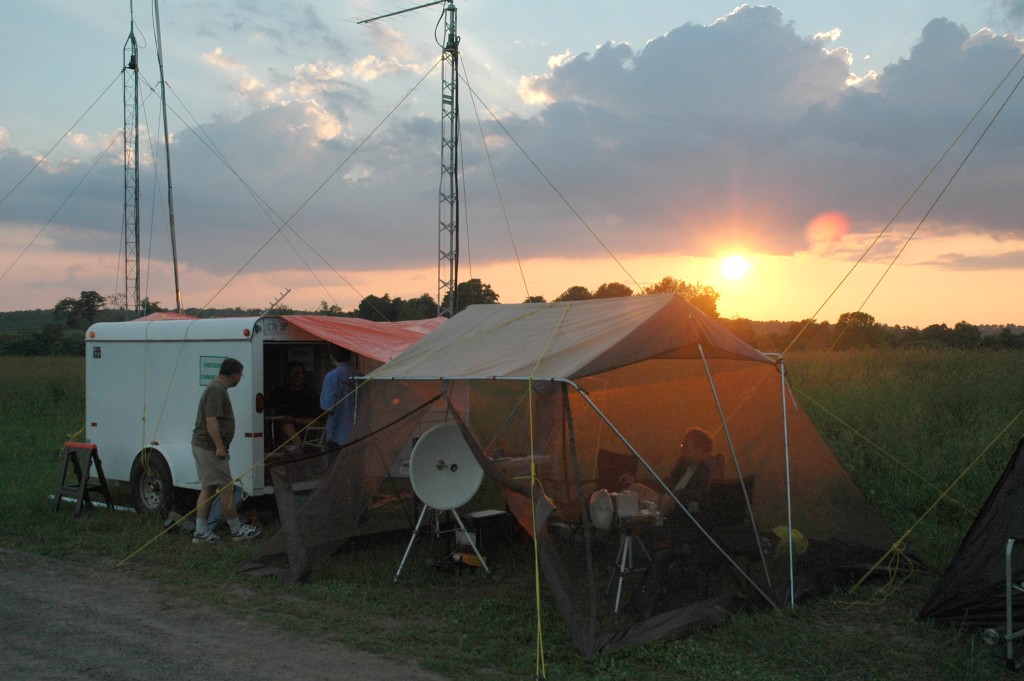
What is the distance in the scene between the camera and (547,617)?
6.03 meters

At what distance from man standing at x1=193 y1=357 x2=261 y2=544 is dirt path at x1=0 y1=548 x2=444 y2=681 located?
1.28 m

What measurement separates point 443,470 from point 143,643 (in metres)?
2.56

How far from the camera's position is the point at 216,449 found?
8.20m

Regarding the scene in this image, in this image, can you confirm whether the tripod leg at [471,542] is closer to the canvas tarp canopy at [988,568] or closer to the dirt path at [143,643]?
the dirt path at [143,643]

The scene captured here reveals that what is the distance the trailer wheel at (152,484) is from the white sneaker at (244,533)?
997 mm

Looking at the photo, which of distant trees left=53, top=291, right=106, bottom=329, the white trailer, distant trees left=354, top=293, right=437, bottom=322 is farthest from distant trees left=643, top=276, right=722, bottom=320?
distant trees left=53, top=291, right=106, bottom=329

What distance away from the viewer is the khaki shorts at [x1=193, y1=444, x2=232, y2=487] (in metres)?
8.19

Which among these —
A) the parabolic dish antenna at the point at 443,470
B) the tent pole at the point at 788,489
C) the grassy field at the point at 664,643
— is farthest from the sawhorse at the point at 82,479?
the tent pole at the point at 788,489

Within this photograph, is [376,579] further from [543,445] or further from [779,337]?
[779,337]

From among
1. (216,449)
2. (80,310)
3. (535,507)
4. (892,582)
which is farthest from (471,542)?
(80,310)

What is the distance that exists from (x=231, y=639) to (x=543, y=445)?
2712 mm

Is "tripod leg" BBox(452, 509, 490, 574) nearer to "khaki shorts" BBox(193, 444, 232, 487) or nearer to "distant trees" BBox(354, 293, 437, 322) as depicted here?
"khaki shorts" BBox(193, 444, 232, 487)

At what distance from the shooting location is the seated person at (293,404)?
30.1 ft

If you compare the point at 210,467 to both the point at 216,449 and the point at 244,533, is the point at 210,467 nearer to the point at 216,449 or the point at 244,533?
the point at 216,449
